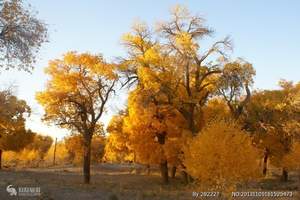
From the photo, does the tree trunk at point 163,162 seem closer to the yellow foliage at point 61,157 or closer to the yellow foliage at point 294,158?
the yellow foliage at point 294,158

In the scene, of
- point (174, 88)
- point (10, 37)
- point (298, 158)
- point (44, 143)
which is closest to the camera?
point (10, 37)

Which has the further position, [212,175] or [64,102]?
[64,102]

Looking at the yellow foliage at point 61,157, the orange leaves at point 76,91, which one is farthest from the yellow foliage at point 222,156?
the yellow foliage at point 61,157

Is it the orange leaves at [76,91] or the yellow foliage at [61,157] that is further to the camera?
the yellow foliage at [61,157]

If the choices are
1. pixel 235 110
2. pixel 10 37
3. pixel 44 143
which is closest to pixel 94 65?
pixel 235 110

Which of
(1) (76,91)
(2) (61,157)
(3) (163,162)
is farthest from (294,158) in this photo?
(2) (61,157)

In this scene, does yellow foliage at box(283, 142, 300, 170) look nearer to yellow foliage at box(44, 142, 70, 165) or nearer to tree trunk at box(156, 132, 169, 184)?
tree trunk at box(156, 132, 169, 184)

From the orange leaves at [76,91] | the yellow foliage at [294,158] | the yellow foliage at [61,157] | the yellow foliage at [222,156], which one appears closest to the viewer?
the yellow foliage at [222,156]

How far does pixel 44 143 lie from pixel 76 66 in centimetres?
7503

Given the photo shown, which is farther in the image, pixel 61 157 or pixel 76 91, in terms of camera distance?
pixel 61 157

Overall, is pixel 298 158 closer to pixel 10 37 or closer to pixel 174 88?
pixel 174 88

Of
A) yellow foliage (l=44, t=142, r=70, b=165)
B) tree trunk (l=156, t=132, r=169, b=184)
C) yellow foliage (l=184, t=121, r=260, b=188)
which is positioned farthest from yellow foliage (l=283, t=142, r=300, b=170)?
yellow foliage (l=44, t=142, r=70, b=165)

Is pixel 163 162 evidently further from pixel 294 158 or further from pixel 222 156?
pixel 222 156

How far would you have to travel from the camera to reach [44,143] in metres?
112
